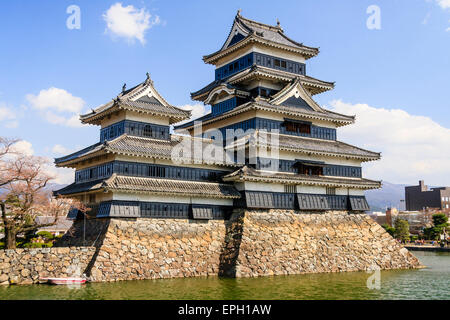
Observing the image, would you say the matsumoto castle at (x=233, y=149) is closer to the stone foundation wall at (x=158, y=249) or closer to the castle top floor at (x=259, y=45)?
the castle top floor at (x=259, y=45)

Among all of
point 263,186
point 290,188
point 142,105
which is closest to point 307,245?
point 290,188

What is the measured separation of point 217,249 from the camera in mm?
32875

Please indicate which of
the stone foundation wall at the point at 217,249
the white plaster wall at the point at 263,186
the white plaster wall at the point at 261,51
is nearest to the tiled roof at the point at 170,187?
the white plaster wall at the point at 263,186

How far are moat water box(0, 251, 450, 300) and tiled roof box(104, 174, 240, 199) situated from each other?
5766 mm

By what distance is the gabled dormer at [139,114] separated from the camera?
111 feet

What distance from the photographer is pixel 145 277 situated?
2912 cm

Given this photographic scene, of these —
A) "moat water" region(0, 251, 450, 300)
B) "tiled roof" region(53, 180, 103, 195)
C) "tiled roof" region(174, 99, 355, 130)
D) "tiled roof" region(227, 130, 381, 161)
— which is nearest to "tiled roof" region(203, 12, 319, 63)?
"tiled roof" region(174, 99, 355, 130)

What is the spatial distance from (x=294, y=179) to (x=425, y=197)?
93.0 meters

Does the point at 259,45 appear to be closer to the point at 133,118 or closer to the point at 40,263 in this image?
the point at 133,118

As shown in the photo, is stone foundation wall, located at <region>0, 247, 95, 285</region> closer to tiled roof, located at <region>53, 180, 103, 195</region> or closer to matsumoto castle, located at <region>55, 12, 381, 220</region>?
matsumoto castle, located at <region>55, 12, 381, 220</region>

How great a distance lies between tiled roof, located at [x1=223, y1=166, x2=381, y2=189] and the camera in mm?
33719

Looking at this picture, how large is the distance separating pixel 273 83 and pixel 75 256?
21.6m

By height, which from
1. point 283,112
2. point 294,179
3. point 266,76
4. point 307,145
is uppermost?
point 266,76
